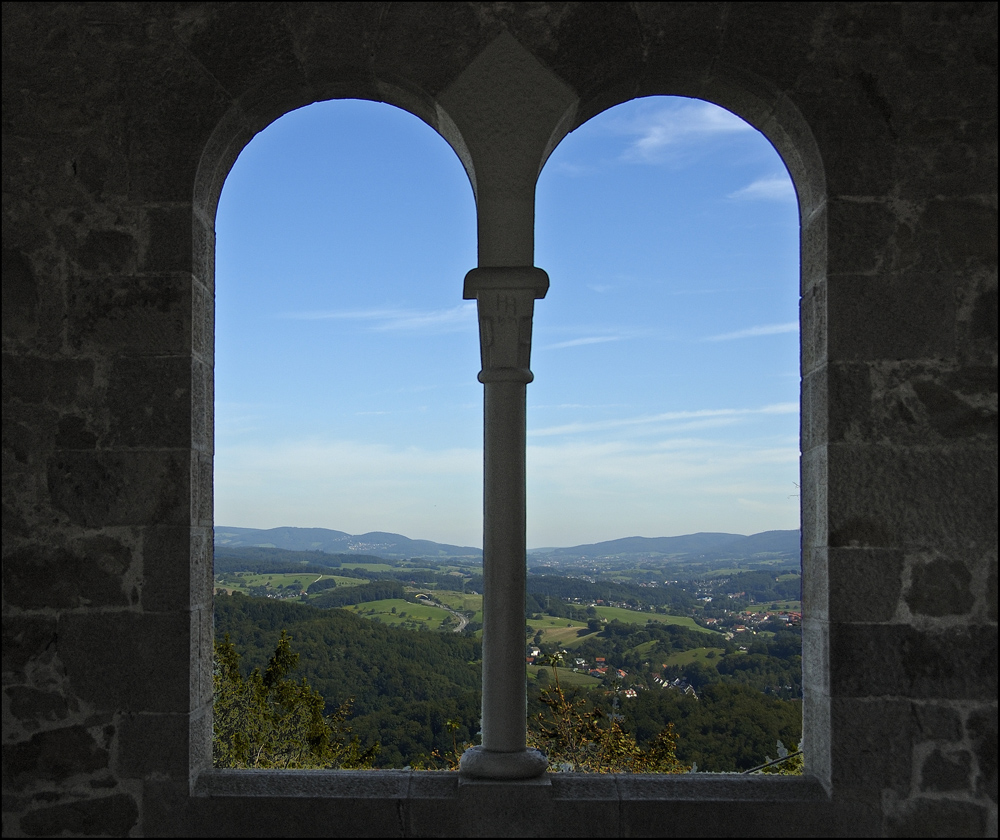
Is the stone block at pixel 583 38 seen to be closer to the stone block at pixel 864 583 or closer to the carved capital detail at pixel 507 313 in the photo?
the carved capital detail at pixel 507 313

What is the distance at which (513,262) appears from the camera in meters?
2.53

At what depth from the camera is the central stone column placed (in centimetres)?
248

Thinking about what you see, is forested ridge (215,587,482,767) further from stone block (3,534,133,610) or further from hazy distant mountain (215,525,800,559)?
stone block (3,534,133,610)

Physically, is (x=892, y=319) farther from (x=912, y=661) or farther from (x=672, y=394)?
(x=672, y=394)

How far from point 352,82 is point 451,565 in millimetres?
4318

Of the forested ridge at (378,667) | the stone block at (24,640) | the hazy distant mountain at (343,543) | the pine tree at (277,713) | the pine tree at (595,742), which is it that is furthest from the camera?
the hazy distant mountain at (343,543)

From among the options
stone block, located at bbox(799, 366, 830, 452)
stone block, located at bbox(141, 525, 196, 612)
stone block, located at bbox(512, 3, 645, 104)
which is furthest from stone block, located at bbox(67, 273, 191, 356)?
stone block, located at bbox(799, 366, 830, 452)

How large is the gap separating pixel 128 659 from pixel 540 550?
4.20 m

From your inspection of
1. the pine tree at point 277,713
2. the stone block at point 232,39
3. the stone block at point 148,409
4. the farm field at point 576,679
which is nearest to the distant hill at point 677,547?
the farm field at point 576,679

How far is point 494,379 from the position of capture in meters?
2.50

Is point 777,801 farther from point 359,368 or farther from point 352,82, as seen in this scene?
point 359,368

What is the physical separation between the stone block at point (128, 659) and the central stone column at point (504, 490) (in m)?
0.93

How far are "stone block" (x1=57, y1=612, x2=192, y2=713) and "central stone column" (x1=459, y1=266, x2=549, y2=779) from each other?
3.07 ft

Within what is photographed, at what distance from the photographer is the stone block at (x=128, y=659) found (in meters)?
2.41
